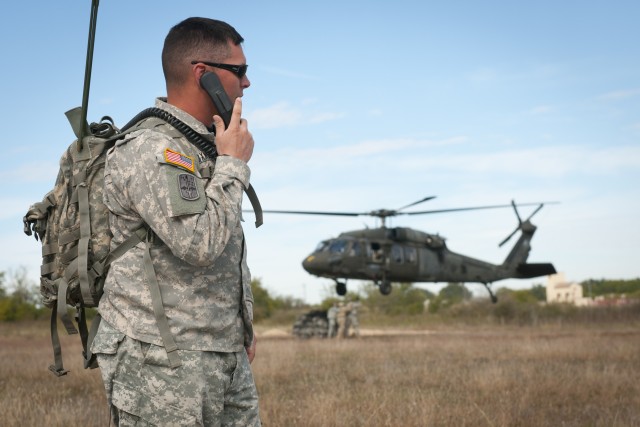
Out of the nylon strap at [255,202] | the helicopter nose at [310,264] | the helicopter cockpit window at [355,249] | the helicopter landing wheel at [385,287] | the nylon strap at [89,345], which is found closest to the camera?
the nylon strap at [89,345]

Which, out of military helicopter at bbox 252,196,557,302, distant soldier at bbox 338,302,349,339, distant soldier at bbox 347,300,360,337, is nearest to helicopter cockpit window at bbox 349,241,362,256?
military helicopter at bbox 252,196,557,302

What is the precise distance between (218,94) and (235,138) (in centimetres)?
18

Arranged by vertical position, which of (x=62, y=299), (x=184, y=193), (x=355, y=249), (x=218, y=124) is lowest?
(x=62, y=299)

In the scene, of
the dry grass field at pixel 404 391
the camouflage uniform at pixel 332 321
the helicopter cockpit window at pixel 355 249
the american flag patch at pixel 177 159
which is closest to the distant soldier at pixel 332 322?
the camouflage uniform at pixel 332 321

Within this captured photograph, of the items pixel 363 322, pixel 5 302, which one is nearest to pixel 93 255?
pixel 5 302

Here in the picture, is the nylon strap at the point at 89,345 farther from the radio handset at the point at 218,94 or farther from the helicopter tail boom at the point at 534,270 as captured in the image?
the helicopter tail boom at the point at 534,270

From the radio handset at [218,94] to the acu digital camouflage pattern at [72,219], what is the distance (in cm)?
42

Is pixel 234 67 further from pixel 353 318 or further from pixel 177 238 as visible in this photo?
pixel 353 318

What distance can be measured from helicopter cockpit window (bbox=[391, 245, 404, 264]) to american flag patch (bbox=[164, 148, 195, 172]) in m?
17.8

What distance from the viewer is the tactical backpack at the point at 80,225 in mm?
2430

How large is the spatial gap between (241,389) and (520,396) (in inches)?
217

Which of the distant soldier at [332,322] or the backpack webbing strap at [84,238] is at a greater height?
the backpack webbing strap at [84,238]

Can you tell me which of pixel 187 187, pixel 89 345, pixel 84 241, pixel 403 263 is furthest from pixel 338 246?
pixel 187 187

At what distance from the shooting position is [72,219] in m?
2.45
